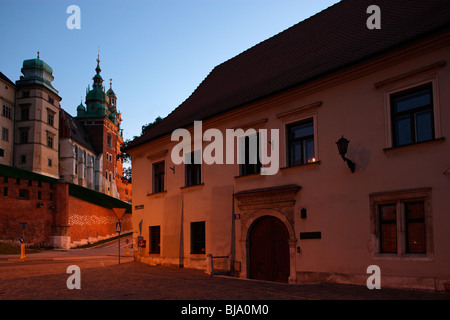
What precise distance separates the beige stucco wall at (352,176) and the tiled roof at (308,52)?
1.59ft

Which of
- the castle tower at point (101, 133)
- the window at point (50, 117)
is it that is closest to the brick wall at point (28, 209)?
the window at point (50, 117)

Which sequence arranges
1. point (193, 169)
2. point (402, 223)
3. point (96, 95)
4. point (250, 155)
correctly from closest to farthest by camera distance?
point (402, 223)
point (250, 155)
point (193, 169)
point (96, 95)

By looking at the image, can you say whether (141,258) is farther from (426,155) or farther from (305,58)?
(426,155)

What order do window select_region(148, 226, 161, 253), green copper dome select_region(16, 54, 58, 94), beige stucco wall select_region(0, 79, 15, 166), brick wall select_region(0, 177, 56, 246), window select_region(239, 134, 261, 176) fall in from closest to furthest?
1. window select_region(239, 134, 261, 176)
2. window select_region(148, 226, 161, 253)
3. brick wall select_region(0, 177, 56, 246)
4. beige stucco wall select_region(0, 79, 15, 166)
5. green copper dome select_region(16, 54, 58, 94)

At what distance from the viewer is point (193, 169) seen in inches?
753

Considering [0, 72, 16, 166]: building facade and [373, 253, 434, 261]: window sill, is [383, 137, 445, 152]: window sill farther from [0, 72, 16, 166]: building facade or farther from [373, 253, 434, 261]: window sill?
[0, 72, 16, 166]: building facade

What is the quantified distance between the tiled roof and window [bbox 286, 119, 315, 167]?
4.35 ft

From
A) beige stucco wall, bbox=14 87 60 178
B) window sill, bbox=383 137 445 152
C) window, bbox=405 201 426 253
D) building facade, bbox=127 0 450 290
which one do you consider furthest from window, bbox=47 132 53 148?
window, bbox=405 201 426 253

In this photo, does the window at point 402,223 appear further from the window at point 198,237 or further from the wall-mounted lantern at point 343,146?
the window at point 198,237

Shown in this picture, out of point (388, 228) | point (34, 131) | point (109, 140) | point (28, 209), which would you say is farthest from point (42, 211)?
point (109, 140)

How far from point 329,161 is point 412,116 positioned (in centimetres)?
267

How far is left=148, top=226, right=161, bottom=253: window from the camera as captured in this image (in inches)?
826

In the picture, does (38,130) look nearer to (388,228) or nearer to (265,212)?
(265,212)
